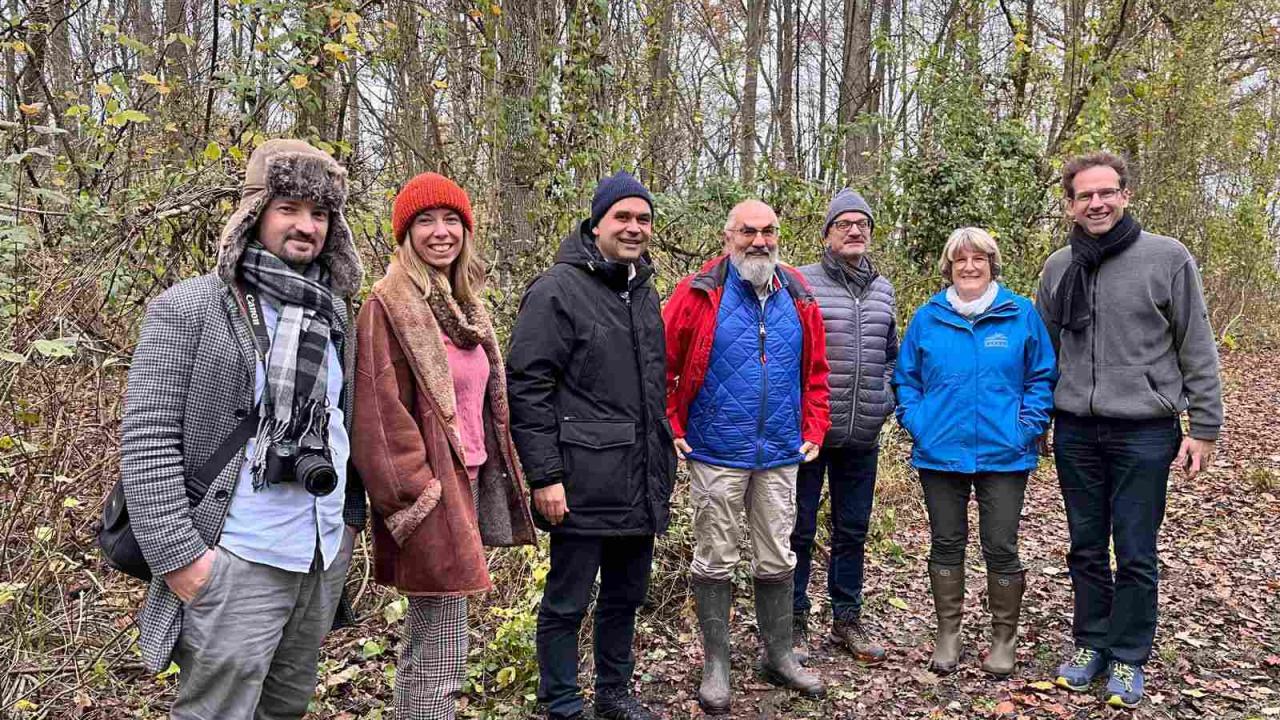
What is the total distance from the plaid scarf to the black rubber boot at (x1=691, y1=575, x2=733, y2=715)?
2.13m

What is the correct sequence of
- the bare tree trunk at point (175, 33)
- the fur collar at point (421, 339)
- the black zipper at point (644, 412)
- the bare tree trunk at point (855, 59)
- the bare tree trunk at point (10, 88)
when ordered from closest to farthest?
1. the fur collar at point (421, 339)
2. the black zipper at point (644, 412)
3. the bare tree trunk at point (10, 88)
4. the bare tree trunk at point (175, 33)
5. the bare tree trunk at point (855, 59)

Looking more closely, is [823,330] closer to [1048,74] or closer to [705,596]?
[705,596]

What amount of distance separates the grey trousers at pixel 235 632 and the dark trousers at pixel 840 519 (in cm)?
261

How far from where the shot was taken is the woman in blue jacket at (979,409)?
4.18 m

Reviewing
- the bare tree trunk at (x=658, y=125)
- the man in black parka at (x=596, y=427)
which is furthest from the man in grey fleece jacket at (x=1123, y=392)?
the bare tree trunk at (x=658, y=125)

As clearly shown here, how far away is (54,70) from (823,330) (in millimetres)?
6039

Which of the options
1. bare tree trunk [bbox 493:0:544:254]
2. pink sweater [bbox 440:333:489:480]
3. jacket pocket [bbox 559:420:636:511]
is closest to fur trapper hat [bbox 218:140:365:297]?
pink sweater [bbox 440:333:489:480]

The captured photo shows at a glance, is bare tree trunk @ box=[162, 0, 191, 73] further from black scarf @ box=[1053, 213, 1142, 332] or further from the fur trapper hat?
black scarf @ box=[1053, 213, 1142, 332]

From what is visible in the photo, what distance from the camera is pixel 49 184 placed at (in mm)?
5207

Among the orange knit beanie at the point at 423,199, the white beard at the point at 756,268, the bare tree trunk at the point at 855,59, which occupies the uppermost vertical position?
the bare tree trunk at the point at 855,59

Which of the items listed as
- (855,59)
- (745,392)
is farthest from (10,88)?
(855,59)

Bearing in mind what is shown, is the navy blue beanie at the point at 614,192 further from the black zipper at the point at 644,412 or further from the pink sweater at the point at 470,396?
the pink sweater at the point at 470,396

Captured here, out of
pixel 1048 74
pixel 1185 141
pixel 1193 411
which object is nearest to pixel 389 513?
pixel 1193 411

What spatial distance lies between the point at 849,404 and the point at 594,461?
1505mm
